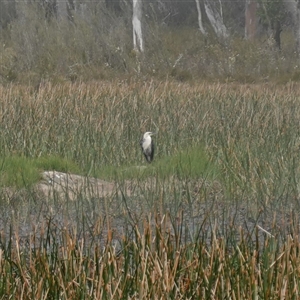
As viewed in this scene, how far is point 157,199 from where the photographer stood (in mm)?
5742

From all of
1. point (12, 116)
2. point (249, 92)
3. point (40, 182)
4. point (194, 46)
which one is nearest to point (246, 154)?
point (40, 182)

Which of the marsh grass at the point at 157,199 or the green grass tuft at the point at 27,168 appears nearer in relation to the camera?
the marsh grass at the point at 157,199

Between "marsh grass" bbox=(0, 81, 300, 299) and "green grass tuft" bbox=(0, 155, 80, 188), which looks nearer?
"marsh grass" bbox=(0, 81, 300, 299)

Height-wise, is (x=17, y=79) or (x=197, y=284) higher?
(x=197, y=284)

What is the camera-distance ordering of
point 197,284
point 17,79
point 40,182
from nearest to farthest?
1. point 197,284
2. point 40,182
3. point 17,79

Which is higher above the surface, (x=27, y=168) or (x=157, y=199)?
(x=157, y=199)

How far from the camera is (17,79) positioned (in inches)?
566

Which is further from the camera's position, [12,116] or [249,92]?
[249,92]

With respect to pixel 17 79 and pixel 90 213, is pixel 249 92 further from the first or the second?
pixel 90 213

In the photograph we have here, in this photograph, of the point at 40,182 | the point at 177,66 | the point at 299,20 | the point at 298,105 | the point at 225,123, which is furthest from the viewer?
the point at 299,20

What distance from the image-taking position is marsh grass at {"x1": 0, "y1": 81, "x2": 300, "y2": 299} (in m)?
3.86

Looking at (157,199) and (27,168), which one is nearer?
(157,199)

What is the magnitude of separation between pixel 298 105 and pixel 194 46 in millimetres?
8911

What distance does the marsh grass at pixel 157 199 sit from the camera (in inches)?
152
